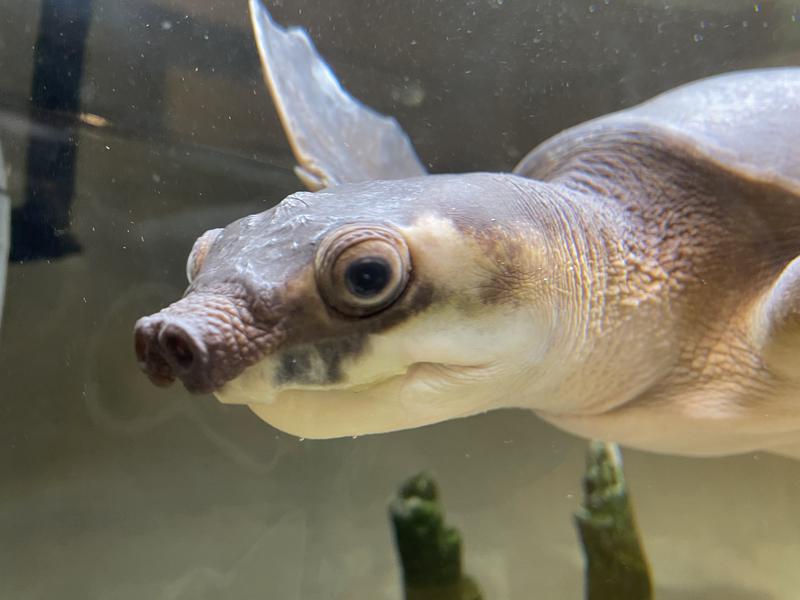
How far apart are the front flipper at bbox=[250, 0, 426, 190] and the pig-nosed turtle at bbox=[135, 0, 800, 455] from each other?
14 millimetres

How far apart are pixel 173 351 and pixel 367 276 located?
0.84 ft

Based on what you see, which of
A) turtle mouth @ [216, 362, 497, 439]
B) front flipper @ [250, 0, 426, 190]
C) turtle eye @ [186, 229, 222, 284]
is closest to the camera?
turtle mouth @ [216, 362, 497, 439]

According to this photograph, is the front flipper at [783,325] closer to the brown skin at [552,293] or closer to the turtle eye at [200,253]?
the brown skin at [552,293]

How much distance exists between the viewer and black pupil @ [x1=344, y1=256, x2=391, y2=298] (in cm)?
77

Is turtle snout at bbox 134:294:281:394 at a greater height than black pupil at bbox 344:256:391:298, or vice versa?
black pupil at bbox 344:256:391:298

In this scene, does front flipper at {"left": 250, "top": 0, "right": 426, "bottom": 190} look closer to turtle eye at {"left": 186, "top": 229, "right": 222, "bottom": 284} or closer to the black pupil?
turtle eye at {"left": 186, "top": 229, "right": 222, "bottom": 284}

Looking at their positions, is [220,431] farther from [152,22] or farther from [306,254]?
[306,254]

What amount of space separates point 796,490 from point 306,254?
210 cm

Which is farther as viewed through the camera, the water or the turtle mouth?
the water

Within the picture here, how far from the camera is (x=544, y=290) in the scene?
98 centimetres

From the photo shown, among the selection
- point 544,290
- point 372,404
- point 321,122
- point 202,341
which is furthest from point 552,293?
point 321,122

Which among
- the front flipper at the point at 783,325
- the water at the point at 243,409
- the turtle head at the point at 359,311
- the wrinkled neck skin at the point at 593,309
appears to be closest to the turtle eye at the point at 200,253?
the turtle head at the point at 359,311

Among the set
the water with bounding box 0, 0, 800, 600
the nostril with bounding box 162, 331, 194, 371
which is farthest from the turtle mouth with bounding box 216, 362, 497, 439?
the water with bounding box 0, 0, 800, 600

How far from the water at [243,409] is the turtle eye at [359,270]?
55.7 inches
